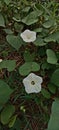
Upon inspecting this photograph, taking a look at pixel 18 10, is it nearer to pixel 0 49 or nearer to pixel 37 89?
pixel 0 49

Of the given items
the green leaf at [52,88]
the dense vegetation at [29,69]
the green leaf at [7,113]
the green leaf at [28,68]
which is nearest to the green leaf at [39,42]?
the dense vegetation at [29,69]

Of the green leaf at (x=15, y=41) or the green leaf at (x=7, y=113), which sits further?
the green leaf at (x=15, y=41)

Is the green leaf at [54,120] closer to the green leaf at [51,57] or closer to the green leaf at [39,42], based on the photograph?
the green leaf at [51,57]

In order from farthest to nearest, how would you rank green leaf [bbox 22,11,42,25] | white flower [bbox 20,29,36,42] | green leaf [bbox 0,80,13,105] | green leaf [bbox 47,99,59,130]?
green leaf [bbox 22,11,42,25], white flower [bbox 20,29,36,42], green leaf [bbox 0,80,13,105], green leaf [bbox 47,99,59,130]

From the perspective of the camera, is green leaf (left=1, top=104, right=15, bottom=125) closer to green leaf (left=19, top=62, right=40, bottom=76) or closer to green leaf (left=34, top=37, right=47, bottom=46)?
green leaf (left=19, top=62, right=40, bottom=76)

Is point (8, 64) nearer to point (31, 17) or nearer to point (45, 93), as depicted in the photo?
point (45, 93)

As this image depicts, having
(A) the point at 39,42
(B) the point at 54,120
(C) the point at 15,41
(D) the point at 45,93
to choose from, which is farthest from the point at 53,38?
(B) the point at 54,120

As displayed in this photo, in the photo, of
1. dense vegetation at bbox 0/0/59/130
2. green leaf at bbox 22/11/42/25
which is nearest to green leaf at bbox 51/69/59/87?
dense vegetation at bbox 0/0/59/130
